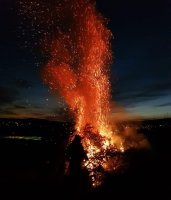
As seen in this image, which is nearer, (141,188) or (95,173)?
(141,188)

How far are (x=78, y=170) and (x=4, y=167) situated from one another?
8.25 metres

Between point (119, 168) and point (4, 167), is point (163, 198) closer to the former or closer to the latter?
point (119, 168)

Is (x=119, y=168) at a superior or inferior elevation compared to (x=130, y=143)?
inferior

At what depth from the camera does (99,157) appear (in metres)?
28.2

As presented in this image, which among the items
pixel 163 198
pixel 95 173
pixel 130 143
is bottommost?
pixel 163 198

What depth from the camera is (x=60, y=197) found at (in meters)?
15.3

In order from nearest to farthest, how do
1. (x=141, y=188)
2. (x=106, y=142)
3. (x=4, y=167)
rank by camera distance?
1. (x=141, y=188)
2. (x=4, y=167)
3. (x=106, y=142)

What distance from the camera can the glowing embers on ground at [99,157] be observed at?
21.1m

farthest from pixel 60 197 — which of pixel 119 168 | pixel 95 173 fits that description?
pixel 119 168

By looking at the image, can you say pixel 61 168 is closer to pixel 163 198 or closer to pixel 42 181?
pixel 42 181

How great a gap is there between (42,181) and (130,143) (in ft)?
69.9

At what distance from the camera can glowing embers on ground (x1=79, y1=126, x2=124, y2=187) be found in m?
21.1

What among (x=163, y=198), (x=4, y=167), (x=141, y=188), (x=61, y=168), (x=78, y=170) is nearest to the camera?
(x=163, y=198)

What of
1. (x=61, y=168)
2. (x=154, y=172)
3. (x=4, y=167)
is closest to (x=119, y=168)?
(x=154, y=172)
